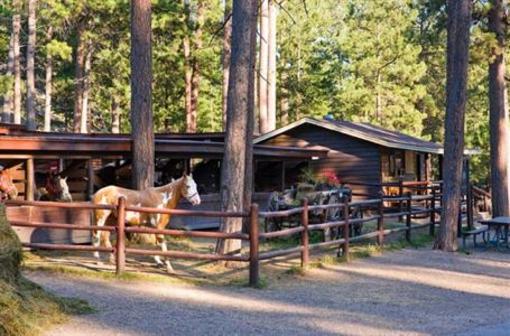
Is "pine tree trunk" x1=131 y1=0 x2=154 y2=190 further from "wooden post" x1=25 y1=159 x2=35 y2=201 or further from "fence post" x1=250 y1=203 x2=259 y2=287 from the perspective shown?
"fence post" x1=250 y1=203 x2=259 y2=287

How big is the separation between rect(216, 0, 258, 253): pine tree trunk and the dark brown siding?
549 inches

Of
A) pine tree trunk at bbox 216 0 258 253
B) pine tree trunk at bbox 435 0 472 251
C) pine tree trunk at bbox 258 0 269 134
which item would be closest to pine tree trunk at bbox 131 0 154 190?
pine tree trunk at bbox 216 0 258 253


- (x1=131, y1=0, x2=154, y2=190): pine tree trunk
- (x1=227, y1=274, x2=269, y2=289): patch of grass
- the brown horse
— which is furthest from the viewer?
the brown horse

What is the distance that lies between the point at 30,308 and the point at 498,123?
18014mm

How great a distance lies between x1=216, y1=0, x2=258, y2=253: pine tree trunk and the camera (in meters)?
12.2

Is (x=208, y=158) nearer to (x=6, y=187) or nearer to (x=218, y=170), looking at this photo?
(x=218, y=170)

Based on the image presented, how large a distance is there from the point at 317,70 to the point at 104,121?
47.1 feet

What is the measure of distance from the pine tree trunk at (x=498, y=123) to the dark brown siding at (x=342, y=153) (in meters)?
4.84

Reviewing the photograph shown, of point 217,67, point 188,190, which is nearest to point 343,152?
point 217,67

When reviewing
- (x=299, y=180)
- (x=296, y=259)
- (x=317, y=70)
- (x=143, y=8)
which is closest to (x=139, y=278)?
(x=296, y=259)

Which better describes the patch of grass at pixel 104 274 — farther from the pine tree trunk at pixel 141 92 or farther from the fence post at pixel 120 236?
the pine tree trunk at pixel 141 92

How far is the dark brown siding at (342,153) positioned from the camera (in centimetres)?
2617

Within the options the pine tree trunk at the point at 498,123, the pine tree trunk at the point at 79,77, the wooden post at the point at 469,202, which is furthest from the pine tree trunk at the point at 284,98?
the wooden post at the point at 469,202

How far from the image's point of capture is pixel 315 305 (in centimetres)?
953
